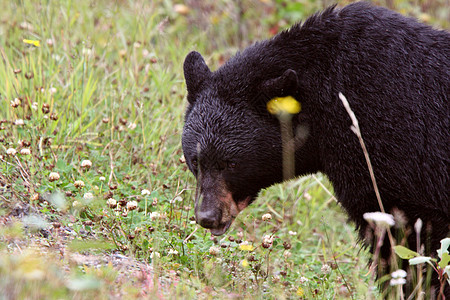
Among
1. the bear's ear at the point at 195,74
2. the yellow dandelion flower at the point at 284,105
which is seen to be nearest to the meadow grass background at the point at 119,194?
the bear's ear at the point at 195,74

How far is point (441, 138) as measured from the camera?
339 cm

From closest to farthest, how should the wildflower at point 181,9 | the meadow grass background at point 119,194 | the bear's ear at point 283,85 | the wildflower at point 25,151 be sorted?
the meadow grass background at point 119,194 → the bear's ear at point 283,85 → the wildflower at point 25,151 → the wildflower at point 181,9

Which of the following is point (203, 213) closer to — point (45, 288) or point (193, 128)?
point (193, 128)

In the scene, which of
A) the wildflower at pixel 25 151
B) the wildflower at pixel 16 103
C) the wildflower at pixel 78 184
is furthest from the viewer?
the wildflower at pixel 16 103

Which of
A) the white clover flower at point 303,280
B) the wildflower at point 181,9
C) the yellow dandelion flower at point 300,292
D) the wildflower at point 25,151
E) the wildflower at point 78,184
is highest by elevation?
the wildflower at point 181,9

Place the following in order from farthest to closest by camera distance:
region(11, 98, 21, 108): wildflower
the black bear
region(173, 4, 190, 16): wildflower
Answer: region(173, 4, 190, 16): wildflower
region(11, 98, 21, 108): wildflower
the black bear

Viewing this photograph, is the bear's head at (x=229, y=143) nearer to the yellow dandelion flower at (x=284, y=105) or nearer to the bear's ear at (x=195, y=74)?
the yellow dandelion flower at (x=284, y=105)

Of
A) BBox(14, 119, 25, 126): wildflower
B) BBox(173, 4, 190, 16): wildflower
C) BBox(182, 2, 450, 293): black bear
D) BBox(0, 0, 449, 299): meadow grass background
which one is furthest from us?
BBox(173, 4, 190, 16): wildflower

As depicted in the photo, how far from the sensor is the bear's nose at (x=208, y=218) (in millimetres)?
3671

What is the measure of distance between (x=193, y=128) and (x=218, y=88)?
302mm

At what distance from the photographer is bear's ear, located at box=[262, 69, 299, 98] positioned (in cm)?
349

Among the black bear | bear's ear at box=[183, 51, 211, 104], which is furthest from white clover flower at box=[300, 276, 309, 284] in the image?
bear's ear at box=[183, 51, 211, 104]

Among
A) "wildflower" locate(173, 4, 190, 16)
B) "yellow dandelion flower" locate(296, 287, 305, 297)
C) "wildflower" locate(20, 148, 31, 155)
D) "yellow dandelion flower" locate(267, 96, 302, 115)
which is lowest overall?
"yellow dandelion flower" locate(296, 287, 305, 297)

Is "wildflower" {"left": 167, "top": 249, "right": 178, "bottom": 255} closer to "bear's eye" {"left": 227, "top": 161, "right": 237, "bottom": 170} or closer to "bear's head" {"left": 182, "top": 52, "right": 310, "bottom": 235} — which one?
"bear's head" {"left": 182, "top": 52, "right": 310, "bottom": 235}
